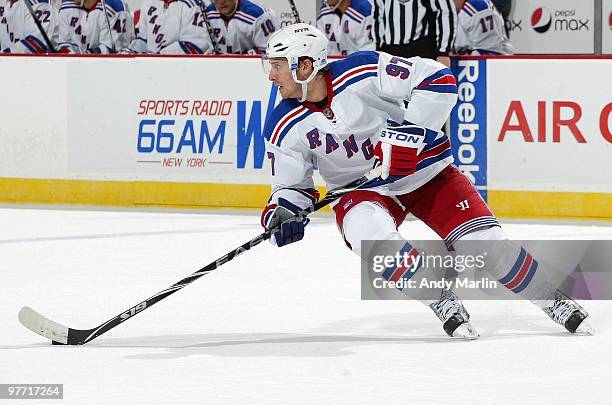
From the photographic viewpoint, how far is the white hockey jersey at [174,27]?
31.7 feet

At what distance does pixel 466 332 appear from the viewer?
4352 millimetres

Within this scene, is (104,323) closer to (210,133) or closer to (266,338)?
(266,338)

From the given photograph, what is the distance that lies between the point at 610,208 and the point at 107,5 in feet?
14.5

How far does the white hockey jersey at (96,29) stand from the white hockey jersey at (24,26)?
0.18 metres

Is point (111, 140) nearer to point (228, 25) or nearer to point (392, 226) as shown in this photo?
point (228, 25)

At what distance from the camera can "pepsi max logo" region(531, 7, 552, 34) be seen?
993 cm

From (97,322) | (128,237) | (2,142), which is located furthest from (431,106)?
(2,142)

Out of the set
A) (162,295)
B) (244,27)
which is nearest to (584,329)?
(162,295)

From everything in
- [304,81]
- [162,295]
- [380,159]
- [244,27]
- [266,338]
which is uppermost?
[244,27]

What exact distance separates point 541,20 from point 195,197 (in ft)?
9.65

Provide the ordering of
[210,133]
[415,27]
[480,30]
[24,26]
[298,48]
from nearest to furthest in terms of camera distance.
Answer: [298,48] < [415,27] < [210,133] < [480,30] < [24,26]

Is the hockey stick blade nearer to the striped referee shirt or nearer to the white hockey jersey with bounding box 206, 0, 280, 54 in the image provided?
the striped referee shirt

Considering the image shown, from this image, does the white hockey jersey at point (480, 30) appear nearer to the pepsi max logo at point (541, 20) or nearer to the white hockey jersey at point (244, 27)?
the pepsi max logo at point (541, 20)

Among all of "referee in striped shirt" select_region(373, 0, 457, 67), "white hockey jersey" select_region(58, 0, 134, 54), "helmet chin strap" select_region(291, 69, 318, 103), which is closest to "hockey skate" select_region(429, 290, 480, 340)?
"helmet chin strap" select_region(291, 69, 318, 103)
